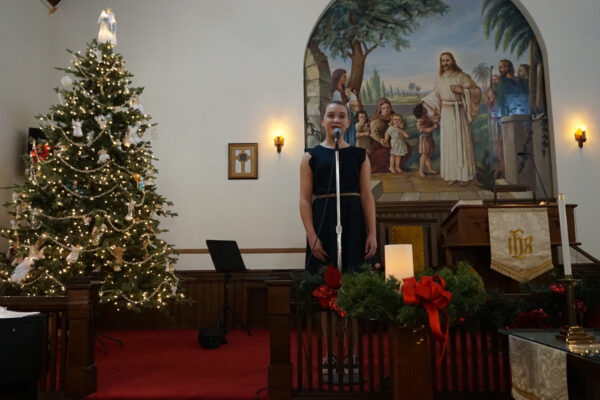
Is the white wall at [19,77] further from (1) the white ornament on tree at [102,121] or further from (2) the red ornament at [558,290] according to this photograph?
(2) the red ornament at [558,290]

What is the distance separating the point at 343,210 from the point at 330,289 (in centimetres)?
79

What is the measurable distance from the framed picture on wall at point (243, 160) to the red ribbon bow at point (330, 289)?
413 centimetres

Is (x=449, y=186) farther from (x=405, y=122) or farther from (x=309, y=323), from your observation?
(x=309, y=323)

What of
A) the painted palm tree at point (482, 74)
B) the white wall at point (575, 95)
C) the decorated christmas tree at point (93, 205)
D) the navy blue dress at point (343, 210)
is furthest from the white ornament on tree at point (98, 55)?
the white wall at point (575, 95)

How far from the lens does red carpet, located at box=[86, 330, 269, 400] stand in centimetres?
328

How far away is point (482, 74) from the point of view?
709 centimetres

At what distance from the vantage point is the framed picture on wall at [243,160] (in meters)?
7.02

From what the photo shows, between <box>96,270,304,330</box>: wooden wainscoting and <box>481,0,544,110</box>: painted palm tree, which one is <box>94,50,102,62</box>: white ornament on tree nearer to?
<box>96,270,304,330</box>: wooden wainscoting

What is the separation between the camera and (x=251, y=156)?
277 inches

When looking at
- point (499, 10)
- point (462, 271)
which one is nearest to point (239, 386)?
point (462, 271)

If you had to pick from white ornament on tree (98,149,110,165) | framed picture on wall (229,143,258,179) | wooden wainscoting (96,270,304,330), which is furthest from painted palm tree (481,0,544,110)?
white ornament on tree (98,149,110,165)

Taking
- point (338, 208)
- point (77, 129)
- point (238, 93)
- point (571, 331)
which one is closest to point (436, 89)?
point (238, 93)

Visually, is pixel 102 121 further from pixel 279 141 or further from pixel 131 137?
pixel 279 141

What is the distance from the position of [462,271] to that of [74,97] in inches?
183
